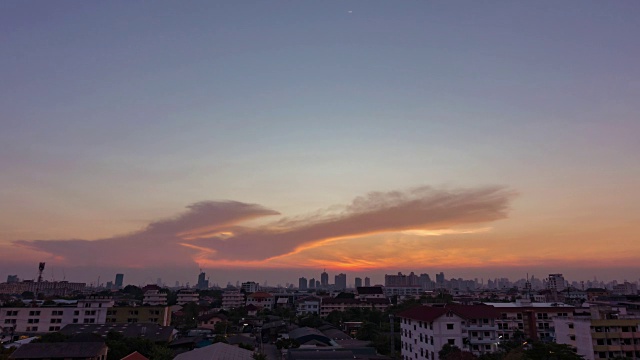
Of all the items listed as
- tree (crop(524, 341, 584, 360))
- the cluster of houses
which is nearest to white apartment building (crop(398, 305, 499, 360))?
the cluster of houses

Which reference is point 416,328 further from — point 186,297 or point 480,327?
point 186,297

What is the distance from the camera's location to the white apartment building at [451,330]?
158 feet

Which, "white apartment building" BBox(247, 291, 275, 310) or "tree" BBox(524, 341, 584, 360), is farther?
"white apartment building" BBox(247, 291, 275, 310)

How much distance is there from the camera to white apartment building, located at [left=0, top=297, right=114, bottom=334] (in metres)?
70.6

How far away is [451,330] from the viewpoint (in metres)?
48.5

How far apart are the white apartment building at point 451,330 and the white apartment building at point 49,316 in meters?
54.5

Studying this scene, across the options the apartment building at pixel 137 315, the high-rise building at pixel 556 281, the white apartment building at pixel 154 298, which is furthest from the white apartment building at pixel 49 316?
the high-rise building at pixel 556 281

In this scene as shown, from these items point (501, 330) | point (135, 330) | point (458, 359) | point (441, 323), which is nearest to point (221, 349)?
point (458, 359)

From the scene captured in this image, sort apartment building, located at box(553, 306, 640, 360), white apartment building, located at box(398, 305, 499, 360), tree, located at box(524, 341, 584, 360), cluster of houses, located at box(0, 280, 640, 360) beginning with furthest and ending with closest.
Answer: white apartment building, located at box(398, 305, 499, 360), cluster of houses, located at box(0, 280, 640, 360), apartment building, located at box(553, 306, 640, 360), tree, located at box(524, 341, 584, 360)

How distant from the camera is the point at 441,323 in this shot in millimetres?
48469

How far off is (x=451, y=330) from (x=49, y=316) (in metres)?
65.3

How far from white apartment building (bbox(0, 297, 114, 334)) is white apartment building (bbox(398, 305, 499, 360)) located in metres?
54.5

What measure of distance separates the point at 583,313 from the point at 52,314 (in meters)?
82.7

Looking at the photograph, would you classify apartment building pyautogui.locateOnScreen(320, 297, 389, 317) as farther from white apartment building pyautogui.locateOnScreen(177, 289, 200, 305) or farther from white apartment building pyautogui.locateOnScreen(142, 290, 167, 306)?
white apartment building pyautogui.locateOnScreen(177, 289, 200, 305)
